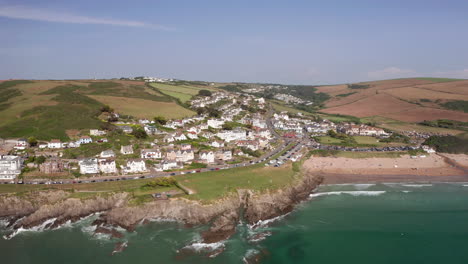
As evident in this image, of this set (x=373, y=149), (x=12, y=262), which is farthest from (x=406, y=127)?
(x=12, y=262)

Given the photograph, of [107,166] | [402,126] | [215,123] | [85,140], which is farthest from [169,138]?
[402,126]

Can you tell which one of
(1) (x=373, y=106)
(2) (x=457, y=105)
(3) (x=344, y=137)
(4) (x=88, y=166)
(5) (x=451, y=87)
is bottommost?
(4) (x=88, y=166)

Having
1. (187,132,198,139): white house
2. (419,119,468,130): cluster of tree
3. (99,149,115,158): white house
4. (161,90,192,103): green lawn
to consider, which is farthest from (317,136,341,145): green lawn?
(161,90,192,103): green lawn

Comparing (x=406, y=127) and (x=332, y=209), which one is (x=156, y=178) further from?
(x=406, y=127)

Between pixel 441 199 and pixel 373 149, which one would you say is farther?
pixel 373 149

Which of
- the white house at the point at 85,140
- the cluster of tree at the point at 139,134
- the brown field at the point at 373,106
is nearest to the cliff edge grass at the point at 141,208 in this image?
the white house at the point at 85,140

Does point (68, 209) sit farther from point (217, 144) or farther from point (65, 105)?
point (65, 105)
